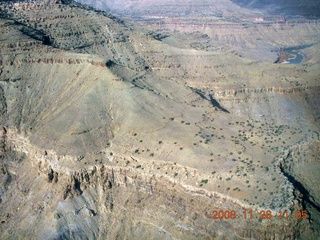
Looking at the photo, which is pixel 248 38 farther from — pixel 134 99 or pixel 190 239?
pixel 190 239

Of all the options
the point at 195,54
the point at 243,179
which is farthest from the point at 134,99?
the point at 195,54
